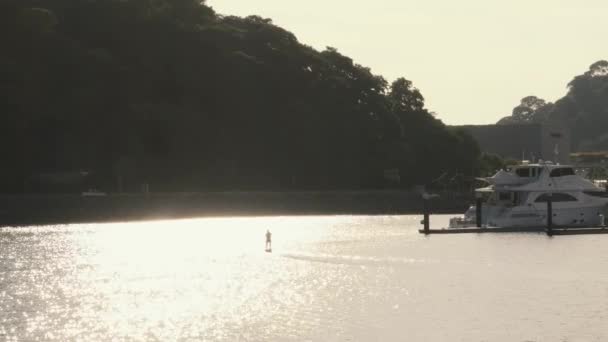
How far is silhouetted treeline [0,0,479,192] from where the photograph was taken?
452ft

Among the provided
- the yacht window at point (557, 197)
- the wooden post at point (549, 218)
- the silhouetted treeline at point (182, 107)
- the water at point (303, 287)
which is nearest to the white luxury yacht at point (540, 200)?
the yacht window at point (557, 197)

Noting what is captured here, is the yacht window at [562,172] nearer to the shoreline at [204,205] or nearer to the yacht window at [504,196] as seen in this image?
the yacht window at [504,196]

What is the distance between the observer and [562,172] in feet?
348

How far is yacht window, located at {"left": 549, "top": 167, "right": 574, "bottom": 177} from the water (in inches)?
229

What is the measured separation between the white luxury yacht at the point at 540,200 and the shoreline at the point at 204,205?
4259 cm

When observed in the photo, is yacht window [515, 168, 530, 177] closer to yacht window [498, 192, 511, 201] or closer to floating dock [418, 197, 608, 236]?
yacht window [498, 192, 511, 201]

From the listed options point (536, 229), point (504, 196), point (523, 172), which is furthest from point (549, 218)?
point (523, 172)

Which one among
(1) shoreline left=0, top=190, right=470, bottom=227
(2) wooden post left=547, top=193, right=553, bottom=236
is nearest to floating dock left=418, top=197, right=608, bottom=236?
(2) wooden post left=547, top=193, right=553, bottom=236

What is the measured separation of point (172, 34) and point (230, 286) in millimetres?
88001

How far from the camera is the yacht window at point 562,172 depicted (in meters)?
105

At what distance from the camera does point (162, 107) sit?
14362 centimetres

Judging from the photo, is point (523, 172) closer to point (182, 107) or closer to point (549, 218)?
point (549, 218)

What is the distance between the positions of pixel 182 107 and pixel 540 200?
55563 millimetres

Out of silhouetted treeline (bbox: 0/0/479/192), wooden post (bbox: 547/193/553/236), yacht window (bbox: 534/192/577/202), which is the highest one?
silhouetted treeline (bbox: 0/0/479/192)
